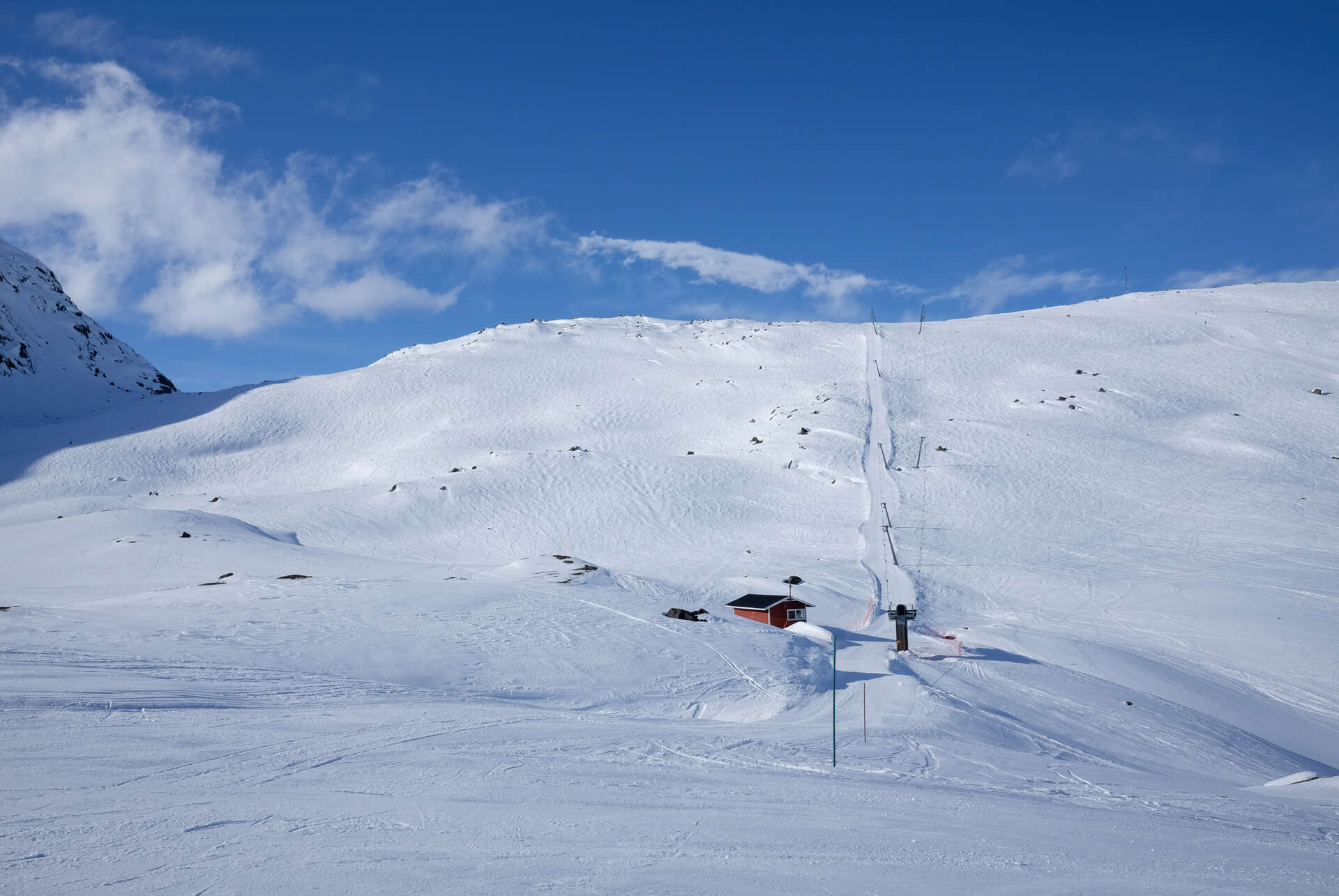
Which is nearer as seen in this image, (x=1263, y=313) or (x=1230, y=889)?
(x=1230, y=889)

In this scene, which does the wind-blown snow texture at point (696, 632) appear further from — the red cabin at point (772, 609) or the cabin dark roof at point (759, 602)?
the red cabin at point (772, 609)

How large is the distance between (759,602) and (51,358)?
244 feet

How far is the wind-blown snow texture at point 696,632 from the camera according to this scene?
7188 millimetres

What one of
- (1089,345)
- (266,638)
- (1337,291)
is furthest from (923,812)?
(1337,291)

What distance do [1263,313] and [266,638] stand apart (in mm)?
78559

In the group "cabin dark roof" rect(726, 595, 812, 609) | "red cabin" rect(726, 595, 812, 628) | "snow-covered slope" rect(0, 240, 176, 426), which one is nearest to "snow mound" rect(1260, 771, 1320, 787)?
"red cabin" rect(726, 595, 812, 628)

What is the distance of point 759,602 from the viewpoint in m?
24.0

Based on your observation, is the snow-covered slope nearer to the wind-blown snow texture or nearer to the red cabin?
the wind-blown snow texture

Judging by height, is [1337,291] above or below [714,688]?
above

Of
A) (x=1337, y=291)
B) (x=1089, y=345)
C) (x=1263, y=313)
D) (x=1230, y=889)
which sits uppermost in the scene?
(x=1337, y=291)

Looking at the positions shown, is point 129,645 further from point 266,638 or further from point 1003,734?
point 1003,734

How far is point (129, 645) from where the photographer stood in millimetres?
13375

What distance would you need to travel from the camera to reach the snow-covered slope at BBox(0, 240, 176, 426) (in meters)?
62.3

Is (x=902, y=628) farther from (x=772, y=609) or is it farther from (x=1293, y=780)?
(x=1293, y=780)
